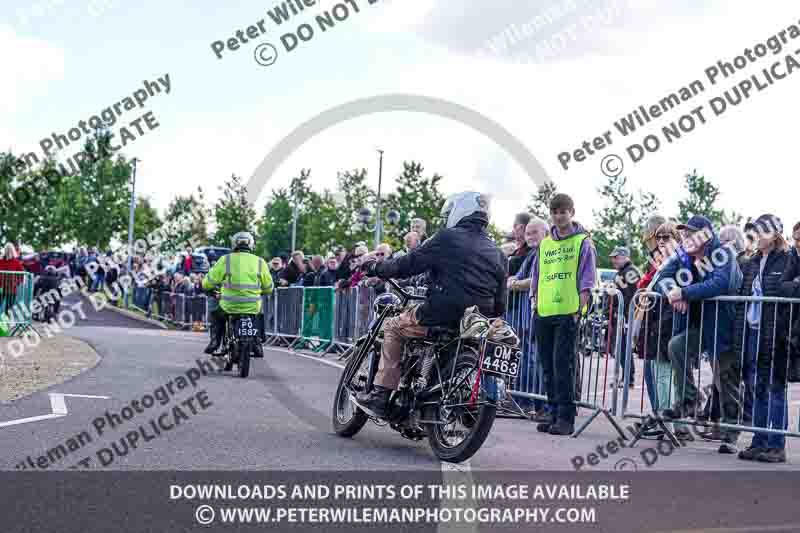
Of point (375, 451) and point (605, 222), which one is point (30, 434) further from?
point (605, 222)

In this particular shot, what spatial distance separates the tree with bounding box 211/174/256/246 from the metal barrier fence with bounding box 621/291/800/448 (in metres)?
60.6

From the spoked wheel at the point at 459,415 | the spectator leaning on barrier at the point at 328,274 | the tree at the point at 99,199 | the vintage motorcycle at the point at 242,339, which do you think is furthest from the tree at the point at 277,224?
the spoked wheel at the point at 459,415

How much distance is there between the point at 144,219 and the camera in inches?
2724

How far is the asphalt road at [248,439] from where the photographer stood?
6324mm

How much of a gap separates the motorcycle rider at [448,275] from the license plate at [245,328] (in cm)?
546

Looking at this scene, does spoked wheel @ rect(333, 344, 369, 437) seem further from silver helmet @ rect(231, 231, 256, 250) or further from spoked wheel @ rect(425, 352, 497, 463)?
silver helmet @ rect(231, 231, 256, 250)

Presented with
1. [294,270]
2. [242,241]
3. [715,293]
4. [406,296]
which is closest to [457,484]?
[406,296]

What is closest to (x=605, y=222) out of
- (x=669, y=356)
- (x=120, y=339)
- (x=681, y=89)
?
(x=120, y=339)

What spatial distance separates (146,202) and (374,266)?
75.7 m

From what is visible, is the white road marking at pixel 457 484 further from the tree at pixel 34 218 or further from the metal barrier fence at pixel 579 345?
the tree at pixel 34 218

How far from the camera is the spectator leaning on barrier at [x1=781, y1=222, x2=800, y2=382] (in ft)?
26.0

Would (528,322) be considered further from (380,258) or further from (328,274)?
(328,274)

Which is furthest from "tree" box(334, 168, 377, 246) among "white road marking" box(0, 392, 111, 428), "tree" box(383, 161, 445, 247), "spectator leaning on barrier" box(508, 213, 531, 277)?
"white road marking" box(0, 392, 111, 428)

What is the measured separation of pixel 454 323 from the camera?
705 cm
